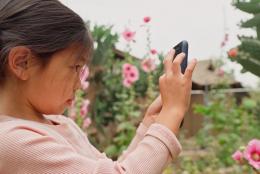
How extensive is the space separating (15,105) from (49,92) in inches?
3.8

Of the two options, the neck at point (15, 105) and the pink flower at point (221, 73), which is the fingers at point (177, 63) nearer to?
the neck at point (15, 105)

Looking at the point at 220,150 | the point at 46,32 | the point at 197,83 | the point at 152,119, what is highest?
the point at 46,32

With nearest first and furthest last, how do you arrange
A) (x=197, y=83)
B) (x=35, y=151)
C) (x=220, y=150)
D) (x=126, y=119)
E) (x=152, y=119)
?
(x=35, y=151) → (x=152, y=119) → (x=220, y=150) → (x=126, y=119) → (x=197, y=83)

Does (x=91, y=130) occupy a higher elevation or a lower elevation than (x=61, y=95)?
lower

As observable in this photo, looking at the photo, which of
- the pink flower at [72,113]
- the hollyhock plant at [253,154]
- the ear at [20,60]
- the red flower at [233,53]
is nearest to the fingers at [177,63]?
the ear at [20,60]

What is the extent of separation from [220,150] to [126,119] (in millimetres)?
925

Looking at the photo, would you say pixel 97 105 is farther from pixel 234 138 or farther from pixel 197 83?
pixel 197 83

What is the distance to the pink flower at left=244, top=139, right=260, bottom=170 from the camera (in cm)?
245

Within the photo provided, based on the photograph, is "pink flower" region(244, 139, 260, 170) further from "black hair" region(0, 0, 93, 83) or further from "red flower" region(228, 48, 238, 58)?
"black hair" region(0, 0, 93, 83)

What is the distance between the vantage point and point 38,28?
1448 millimetres

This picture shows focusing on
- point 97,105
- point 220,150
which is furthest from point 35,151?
point 97,105

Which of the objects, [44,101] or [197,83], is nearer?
Result: [44,101]

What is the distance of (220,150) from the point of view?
17.0 ft

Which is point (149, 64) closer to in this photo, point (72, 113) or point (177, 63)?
point (72, 113)
